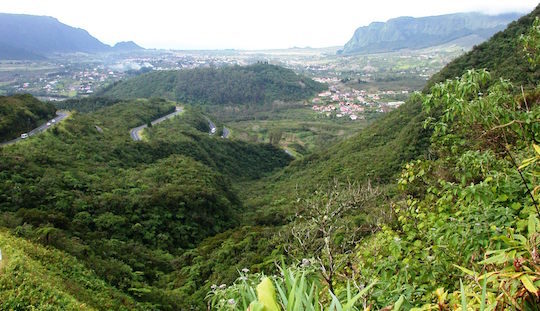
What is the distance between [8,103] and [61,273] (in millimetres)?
35778

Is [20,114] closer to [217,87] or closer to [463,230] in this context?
[463,230]

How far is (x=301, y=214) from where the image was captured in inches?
846

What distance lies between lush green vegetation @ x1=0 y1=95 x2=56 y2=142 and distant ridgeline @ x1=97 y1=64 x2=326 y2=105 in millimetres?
71917

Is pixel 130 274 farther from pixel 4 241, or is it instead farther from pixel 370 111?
pixel 370 111

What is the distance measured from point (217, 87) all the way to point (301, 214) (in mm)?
108461

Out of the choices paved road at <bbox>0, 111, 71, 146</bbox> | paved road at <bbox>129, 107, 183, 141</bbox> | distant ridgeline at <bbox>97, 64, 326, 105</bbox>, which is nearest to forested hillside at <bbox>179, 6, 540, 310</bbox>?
paved road at <bbox>0, 111, 71, 146</bbox>

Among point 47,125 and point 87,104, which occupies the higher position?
point 47,125

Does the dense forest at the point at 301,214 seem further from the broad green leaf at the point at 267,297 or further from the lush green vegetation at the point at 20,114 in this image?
the lush green vegetation at the point at 20,114

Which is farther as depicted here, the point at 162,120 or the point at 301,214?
the point at 162,120

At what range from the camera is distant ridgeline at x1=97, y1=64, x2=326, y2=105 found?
117938mm

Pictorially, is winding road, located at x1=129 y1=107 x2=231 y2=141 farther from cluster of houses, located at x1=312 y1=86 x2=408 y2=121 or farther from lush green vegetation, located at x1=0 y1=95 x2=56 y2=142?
cluster of houses, located at x1=312 y1=86 x2=408 y2=121

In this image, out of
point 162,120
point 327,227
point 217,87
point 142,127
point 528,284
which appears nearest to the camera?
point 528,284

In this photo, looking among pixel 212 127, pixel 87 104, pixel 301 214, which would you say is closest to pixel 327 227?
pixel 301 214

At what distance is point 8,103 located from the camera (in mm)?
37406
